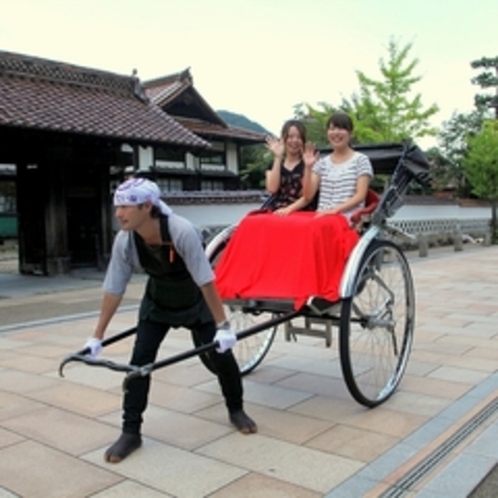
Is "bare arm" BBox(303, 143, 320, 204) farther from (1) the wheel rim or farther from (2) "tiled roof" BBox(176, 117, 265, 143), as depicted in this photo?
(2) "tiled roof" BBox(176, 117, 265, 143)

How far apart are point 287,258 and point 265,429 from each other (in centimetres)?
105

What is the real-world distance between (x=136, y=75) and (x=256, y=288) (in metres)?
12.3

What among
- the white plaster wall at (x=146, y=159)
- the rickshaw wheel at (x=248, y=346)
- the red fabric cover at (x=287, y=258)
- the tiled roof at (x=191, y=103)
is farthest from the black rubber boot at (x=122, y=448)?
the tiled roof at (x=191, y=103)

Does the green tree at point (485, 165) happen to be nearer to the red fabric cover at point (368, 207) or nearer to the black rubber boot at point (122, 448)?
the red fabric cover at point (368, 207)

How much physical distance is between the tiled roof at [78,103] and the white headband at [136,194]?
7.66 m

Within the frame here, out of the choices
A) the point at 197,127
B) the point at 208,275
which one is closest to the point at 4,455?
the point at 208,275

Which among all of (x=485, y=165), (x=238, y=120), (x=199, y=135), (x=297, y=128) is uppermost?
(x=238, y=120)

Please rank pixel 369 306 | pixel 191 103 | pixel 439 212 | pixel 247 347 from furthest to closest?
pixel 191 103 < pixel 439 212 < pixel 247 347 < pixel 369 306

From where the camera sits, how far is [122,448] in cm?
315

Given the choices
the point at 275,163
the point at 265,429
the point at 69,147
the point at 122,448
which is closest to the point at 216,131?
the point at 69,147

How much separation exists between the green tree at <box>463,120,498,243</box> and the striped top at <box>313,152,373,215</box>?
1922cm

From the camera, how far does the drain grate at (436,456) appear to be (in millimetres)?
2779

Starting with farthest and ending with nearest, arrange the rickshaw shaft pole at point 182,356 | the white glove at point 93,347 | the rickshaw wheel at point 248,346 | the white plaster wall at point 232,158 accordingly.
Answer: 1. the white plaster wall at point 232,158
2. the rickshaw wheel at point 248,346
3. the white glove at point 93,347
4. the rickshaw shaft pole at point 182,356

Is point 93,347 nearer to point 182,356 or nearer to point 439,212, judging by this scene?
point 182,356
